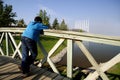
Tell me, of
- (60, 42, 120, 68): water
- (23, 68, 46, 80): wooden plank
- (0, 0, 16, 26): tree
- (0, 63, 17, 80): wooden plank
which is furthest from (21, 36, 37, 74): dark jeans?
(0, 0, 16, 26): tree

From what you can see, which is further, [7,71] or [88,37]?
[7,71]

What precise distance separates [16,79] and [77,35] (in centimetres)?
184

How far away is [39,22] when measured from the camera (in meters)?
4.76

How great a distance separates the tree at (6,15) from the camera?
30928 mm

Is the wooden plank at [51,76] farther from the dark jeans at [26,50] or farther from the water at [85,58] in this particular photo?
the water at [85,58]

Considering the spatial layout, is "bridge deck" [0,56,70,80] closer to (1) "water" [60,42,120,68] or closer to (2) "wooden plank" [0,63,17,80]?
(2) "wooden plank" [0,63,17,80]

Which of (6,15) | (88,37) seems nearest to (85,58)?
(88,37)

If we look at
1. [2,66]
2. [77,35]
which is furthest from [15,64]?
[77,35]

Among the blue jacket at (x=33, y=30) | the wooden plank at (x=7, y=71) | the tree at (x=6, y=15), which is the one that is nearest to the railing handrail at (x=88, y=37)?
the blue jacket at (x=33, y=30)

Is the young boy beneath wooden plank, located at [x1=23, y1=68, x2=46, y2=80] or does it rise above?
above

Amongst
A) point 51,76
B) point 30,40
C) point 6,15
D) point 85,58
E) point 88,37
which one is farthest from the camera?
point 6,15

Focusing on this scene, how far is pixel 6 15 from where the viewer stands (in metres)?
33.0

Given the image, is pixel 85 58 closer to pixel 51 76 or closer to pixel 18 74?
pixel 51 76

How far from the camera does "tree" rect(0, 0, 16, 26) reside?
30928mm
